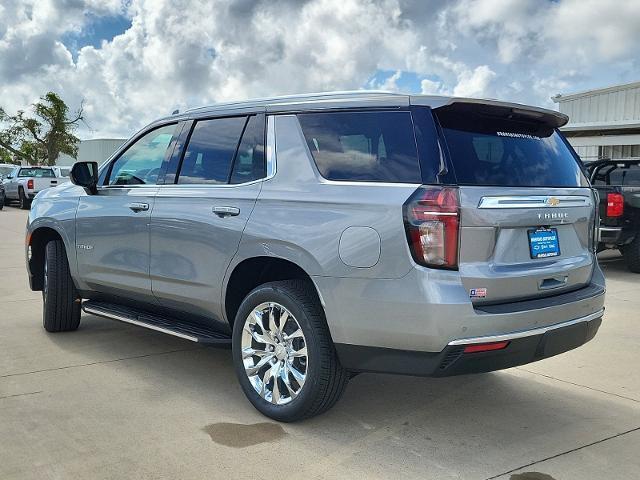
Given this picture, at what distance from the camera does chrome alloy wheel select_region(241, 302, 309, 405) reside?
3807 mm

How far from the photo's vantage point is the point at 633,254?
973cm

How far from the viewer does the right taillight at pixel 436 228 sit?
3242 mm

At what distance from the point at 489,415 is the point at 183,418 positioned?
1.82 metres

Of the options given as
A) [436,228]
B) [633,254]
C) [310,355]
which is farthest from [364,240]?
[633,254]

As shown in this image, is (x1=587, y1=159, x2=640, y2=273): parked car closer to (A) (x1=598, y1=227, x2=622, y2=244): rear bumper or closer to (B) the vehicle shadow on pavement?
(A) (x1=598, y1=227, x2=622, y2=244): rear bumper

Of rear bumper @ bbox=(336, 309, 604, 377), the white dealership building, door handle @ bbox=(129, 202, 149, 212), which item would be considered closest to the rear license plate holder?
rear bumper @ bbox=(336, 309, 604, 377)

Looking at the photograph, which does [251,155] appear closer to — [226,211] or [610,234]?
[226,211]

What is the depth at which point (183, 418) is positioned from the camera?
13.0 feet

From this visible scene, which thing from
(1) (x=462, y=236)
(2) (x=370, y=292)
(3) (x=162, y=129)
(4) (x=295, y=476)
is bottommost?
(4) (x=295, y=476)

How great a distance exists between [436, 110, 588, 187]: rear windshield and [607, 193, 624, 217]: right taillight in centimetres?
589

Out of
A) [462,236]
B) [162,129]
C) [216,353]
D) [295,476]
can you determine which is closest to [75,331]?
[216,353]

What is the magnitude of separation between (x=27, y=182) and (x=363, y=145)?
76.0ft

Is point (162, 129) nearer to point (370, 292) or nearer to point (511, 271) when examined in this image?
point (370, 292)

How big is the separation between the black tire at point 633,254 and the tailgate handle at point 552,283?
22.1ft
